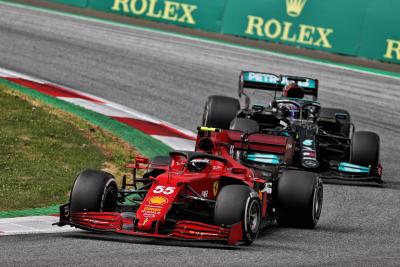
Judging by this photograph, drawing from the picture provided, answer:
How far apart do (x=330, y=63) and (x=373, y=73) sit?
1264 mm

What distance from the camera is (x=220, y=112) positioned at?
17.0 m

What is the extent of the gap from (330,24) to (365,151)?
39.5 ft

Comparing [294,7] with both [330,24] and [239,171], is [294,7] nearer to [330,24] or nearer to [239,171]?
[330,24]

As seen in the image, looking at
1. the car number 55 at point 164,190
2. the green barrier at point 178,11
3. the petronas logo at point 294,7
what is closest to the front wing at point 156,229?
the car number 55 at point 164,190

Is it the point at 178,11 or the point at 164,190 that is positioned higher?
the point at 178,11

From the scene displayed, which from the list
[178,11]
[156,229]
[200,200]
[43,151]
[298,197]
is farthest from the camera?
[178,11]

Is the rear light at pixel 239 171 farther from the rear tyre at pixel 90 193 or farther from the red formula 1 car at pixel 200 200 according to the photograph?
the rear tyre at pixel 90 193

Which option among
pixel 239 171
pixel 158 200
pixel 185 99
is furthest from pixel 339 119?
pixel 158 200

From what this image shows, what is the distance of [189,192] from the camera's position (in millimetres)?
10586

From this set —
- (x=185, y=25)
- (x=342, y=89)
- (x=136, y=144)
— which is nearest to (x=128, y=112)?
(x=136, y=144)

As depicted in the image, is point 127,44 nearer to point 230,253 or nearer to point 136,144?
point 136,144

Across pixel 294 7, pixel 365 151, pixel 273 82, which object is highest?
pixel 294 7

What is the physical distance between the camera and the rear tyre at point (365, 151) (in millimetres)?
15297

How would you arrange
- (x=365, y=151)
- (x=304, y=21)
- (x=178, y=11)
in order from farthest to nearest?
(x=178, y=11), (x=304, y=21), (x=365, y=151)
